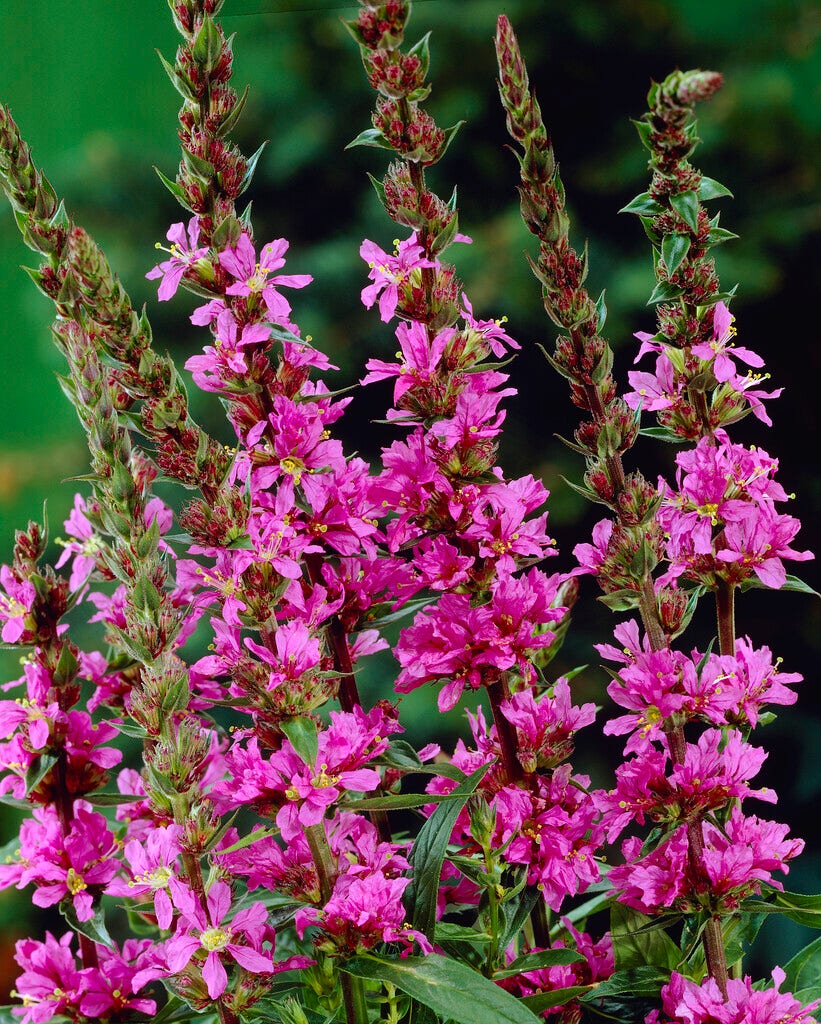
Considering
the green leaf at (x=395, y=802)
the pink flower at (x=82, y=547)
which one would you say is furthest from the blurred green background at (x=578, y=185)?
the green leaf at (x=395, y=802)

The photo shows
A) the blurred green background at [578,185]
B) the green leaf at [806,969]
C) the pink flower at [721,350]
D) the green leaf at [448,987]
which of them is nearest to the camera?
the green leaf at [448,987]

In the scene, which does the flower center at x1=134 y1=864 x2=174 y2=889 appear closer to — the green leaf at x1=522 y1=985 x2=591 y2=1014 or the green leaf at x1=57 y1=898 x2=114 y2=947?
the green leaf at x1=57 y1=898 x2=114 y2=947

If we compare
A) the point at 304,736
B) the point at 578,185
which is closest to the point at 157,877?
the point at 304,736

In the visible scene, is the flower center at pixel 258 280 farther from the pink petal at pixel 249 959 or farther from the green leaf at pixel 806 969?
the green leaf at pixel 806 969

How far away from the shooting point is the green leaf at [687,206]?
0.62m

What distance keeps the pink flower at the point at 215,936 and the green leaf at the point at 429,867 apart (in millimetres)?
90

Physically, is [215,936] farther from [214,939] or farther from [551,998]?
[551,998]

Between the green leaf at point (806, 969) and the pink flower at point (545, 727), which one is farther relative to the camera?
the green leaf at point (806, 969)

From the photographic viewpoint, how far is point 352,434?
2217 mm

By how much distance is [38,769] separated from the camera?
Result: 0.74m

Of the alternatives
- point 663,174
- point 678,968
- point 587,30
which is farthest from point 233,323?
point 587,30

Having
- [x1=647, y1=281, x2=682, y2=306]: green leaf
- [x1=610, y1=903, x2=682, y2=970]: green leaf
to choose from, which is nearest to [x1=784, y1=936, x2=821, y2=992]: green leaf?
[x1=610, y1=903, x2=682, y2=970]: green leaf

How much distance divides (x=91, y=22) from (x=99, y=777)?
78.7 inches

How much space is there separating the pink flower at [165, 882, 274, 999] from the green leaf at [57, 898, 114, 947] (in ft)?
0.36
